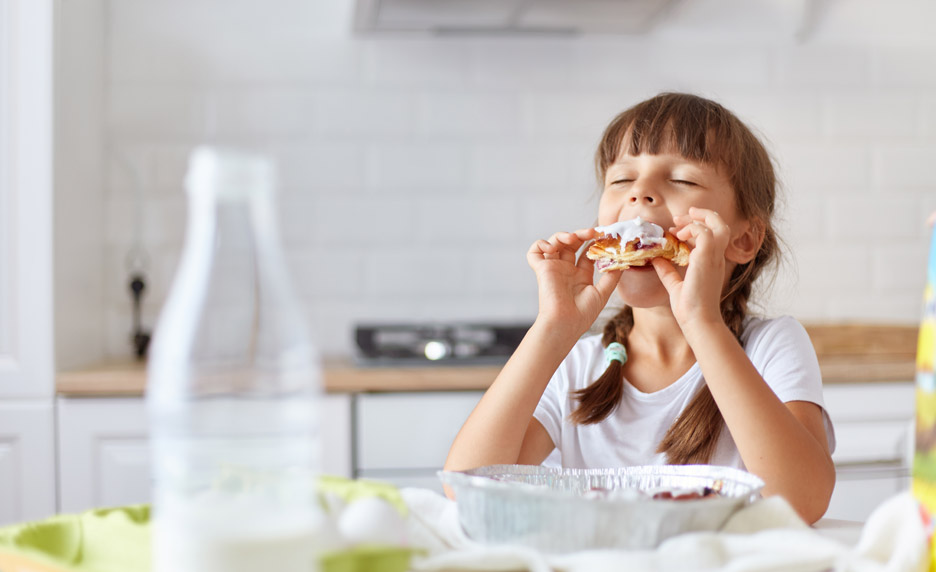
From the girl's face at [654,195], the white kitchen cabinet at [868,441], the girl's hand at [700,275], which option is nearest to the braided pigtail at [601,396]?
the girl's face at [654,195]

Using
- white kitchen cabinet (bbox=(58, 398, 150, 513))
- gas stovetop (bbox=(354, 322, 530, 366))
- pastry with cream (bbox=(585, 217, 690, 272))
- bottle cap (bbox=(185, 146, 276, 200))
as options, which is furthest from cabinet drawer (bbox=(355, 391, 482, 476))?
bottle cap (bbox=(185, 146, 276, 200))

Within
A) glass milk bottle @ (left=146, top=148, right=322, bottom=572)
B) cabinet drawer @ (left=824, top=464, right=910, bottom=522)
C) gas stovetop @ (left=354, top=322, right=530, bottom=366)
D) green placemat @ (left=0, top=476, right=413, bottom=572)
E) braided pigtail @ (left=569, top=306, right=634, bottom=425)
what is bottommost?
cabinet drawer @ (left=824, top=464, right=910, bottom=522)

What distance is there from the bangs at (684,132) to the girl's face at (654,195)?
0.01 metres

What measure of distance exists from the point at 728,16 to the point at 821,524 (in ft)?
6.58

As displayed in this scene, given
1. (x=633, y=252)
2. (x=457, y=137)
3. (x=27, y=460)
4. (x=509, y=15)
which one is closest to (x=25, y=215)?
(x=27, y=460)

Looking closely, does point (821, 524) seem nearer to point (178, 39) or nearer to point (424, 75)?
point (424, 75)

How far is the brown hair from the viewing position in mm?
1140

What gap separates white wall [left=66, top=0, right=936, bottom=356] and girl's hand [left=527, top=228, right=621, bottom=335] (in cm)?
121

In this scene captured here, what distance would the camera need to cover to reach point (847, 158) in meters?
2.52

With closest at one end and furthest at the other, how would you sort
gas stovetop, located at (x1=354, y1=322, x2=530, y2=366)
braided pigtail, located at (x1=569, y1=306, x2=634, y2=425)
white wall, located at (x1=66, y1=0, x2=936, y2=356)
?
1. braided pigtail, located at (x1=569, y1=306, x2=634, y2=425)
2. gas stovetop, located at (x1=354, y1=322, x2=530, y2=366)
3. white wall, located at (x1=66, y1=0, x2=936, y2=356)

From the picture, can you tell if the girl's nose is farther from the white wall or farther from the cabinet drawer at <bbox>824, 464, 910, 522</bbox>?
the white wall

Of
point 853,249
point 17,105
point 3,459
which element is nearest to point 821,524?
point 3,459

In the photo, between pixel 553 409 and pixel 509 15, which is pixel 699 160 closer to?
pixel 553 409

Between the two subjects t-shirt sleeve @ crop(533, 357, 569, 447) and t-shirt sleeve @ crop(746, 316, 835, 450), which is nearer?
t-shirt sleeve @ crop(746, 316, 835, 450)
